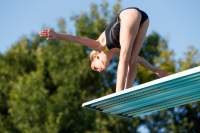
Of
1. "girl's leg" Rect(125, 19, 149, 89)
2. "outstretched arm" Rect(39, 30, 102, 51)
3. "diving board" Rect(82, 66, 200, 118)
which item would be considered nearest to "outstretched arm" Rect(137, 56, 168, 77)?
"girl's leg" Rect(125, 19, 149, 89)

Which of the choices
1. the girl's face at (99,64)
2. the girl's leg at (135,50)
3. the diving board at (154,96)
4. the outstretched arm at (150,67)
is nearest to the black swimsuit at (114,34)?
the girl's leg at (135,50)

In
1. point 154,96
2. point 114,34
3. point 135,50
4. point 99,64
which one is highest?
point 114,34

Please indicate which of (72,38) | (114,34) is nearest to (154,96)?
(114,34)

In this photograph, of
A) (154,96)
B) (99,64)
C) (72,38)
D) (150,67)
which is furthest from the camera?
(150,67)

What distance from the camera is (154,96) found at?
5.81 m

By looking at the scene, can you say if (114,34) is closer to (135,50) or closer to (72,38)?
(135,50)

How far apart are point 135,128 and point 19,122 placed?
5.01 metres

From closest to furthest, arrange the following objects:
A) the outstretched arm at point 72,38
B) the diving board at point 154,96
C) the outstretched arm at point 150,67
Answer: the diving board at point 154,96, the outstretched arm at point 72,38, the outstretched arm at point 150,67

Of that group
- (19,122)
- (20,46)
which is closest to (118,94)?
(19,122)

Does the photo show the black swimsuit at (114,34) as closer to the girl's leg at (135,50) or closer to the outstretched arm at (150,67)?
the girl's leg at (135,50)

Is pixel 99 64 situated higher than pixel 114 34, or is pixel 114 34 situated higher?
pixel 114 34

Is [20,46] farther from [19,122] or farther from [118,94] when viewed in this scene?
[118,94]

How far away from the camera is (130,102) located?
237 inches

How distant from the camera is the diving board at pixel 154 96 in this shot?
521 centimetres
